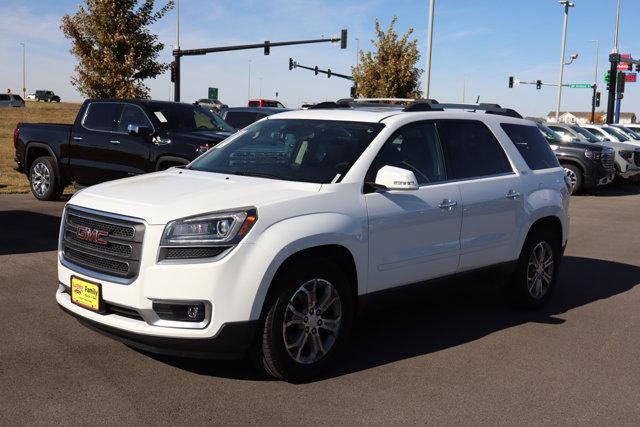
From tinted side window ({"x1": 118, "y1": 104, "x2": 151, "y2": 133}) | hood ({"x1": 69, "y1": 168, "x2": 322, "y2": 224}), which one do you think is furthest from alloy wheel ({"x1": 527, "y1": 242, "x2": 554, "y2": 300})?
tinted side window ({"x1": 118, "y1": 104, "x2": 151, "y2": 133})

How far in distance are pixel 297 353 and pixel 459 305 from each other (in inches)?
106

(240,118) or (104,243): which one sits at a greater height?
(240,118)

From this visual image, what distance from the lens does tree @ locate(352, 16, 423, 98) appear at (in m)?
28.6

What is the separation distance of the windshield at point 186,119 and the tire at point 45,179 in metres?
2.47

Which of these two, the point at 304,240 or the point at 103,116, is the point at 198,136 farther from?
the point at 304,240

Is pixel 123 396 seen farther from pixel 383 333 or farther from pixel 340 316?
pixel 383 333

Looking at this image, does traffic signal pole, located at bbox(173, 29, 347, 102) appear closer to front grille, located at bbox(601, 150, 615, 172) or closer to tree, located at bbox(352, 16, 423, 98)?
tree, located at bbox(352, 16, 423, 98)

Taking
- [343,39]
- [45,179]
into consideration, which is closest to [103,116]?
[45,179]

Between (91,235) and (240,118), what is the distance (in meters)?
12.1

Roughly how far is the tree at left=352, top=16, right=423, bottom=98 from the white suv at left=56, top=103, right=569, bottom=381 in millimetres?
22682

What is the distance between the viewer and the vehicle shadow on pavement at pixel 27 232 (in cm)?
870

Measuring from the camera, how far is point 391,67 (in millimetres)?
28484

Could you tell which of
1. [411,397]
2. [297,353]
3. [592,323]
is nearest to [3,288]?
[297,353]

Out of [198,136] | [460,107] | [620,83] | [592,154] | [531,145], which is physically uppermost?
[620,83]
